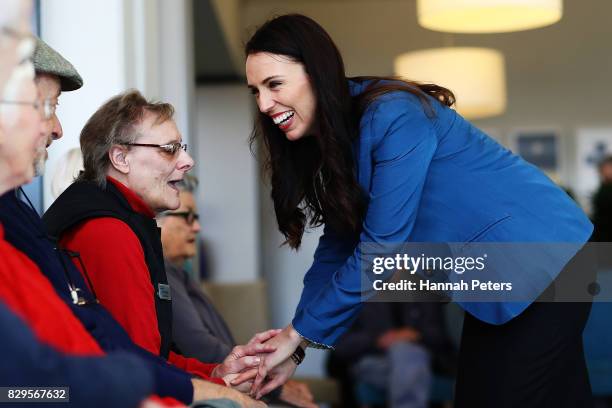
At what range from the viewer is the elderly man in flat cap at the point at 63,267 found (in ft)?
4.75

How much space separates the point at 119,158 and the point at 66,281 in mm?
661

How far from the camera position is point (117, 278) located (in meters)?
1.93

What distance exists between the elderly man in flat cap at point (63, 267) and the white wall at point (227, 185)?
5.76 metres

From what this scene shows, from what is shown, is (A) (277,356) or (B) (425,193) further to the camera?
(A) (277,356)

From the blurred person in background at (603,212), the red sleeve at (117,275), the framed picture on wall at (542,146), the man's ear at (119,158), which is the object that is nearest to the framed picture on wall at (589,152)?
the framed picture on wall at (542,146)

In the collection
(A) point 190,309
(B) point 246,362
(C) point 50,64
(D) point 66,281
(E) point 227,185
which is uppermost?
(C) point 50,64

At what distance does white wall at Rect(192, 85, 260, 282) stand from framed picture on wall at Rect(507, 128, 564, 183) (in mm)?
2234

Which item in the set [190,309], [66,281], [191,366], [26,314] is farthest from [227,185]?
[26,314]

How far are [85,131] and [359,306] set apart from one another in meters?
0.75

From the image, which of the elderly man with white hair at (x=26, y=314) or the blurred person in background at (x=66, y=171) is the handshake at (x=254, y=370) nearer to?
the blurred person in background at (x=66, y=171)

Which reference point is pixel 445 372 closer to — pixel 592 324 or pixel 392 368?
pixel 392 368

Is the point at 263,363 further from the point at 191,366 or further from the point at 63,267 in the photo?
the point at 63,267

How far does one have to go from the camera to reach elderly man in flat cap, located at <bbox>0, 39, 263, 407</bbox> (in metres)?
1.45

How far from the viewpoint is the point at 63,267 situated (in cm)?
160
